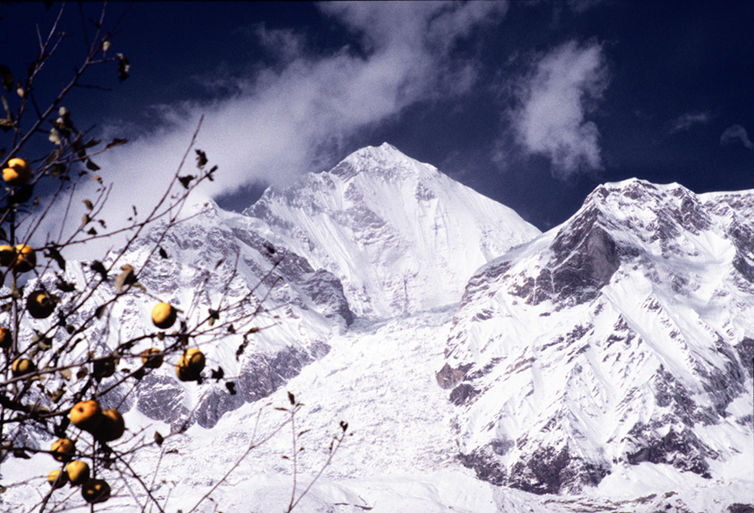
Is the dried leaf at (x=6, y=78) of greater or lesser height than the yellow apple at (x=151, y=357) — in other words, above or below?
above

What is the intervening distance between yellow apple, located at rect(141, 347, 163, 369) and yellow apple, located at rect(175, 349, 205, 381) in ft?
0.66

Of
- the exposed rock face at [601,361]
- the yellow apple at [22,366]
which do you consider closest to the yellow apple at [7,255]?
the yellow apple at [22,366]

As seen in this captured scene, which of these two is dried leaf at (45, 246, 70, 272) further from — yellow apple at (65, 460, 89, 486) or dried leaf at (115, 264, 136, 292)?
yellow apple at (65, 460, 89, 486)

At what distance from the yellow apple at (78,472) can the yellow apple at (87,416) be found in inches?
21.1

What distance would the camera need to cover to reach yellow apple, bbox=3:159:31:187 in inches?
151

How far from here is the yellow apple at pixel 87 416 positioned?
11.1ft

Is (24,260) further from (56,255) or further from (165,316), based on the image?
(165,316)

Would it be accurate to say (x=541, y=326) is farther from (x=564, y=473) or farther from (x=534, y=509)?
(x=534, y=509)

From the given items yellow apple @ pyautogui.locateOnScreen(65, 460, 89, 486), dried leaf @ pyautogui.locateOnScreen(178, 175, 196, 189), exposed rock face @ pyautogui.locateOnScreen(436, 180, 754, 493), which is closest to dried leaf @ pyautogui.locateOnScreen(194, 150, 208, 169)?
dried leaf @ pyautogui.locateOnScreen(178, 175, 196, 189)

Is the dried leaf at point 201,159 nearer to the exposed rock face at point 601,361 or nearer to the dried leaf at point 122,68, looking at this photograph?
the dried leaf at point 122,68

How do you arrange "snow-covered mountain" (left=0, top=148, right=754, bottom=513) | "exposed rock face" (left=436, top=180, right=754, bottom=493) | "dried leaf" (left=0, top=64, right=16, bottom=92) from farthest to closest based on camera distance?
"exposed rock face" (left=436, top=180, right=754, bottom=493) → "snow-covered mountain" (left=0, top=148, right=754, bottom=513) → "dried leaf" (left=0, top=64, right=16, bottom=92)

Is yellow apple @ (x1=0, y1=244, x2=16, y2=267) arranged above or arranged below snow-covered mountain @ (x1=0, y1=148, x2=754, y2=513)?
below

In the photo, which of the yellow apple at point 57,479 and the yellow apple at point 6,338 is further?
the yellow apple at point 6,338

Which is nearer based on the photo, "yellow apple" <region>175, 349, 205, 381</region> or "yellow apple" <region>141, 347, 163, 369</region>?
"yellow apple" <region>141, 347, 163, 369</region>
